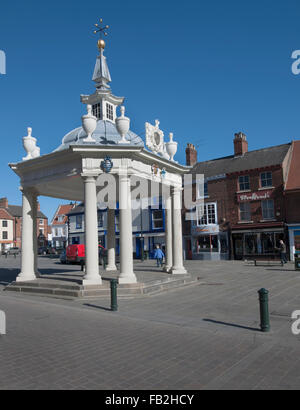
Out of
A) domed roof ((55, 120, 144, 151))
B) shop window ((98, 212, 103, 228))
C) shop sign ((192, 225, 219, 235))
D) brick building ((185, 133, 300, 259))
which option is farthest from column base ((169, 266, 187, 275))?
shop window ((98, 212, 103, 228))

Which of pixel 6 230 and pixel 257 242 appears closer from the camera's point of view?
pixel 257 242

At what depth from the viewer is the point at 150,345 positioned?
642cm

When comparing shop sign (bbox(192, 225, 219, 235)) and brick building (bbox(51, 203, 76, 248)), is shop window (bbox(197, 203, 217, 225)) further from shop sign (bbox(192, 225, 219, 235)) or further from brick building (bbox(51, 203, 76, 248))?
brick building (bbox(51, 203, 76, 248))

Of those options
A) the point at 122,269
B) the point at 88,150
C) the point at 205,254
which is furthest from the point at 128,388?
the point at 205,254

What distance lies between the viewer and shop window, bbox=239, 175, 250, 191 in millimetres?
32469

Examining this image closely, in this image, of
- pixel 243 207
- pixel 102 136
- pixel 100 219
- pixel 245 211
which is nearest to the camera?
pixel 102 136

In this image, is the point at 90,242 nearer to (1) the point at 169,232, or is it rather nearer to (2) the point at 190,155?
(1) the point at 169,232

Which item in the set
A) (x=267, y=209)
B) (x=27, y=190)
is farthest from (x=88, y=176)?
(x=267, y=209)

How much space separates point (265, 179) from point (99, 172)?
22892mm

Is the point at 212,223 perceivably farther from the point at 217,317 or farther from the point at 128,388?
the point at 128,388

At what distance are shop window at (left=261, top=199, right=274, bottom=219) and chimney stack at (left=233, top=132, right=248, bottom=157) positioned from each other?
6725mm

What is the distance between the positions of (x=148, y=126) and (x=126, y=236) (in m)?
5.46

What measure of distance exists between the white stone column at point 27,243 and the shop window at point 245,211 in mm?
22794

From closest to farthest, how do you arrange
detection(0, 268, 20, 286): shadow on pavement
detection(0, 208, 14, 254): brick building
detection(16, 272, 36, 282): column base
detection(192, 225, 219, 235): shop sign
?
detection(16, 272, 36, 282): column base → detection(0, 268, 20, 286): shadow on pavement → detection(192, 225, 219, 235): shop sign → detection(0, 208, 14, 254): brick building
